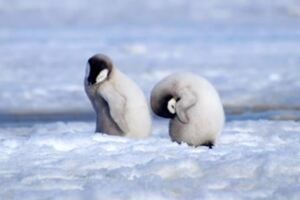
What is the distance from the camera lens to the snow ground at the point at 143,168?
488cm

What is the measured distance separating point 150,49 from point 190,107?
41.9 feet

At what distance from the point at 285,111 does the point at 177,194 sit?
503 centimetres

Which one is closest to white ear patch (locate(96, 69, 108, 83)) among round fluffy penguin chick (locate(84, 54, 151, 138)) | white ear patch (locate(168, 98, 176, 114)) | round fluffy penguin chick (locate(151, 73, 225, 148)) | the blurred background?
round fluffy penguin chick (locate(84, 54, 151, 138))

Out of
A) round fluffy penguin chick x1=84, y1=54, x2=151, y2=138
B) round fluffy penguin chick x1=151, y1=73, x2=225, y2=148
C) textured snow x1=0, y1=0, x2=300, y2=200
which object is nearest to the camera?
textured snow x1=0, y1=0, x2=300, y2=200

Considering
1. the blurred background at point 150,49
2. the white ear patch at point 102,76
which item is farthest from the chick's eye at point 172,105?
the blurred background at point 150,49

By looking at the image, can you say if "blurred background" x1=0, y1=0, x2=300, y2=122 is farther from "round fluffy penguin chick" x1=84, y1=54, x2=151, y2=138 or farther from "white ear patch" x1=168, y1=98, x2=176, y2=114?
"white ear patch" x1=168, y1=98, x2=176, y2=114

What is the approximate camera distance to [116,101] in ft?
22.2

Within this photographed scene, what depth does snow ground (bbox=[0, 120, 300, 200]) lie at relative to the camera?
4879 millimetres

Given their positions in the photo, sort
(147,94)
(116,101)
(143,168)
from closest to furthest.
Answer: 1. (143,168)
2. (116,101)
3. (147,94)

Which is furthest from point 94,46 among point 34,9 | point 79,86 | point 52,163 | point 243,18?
point 52,163

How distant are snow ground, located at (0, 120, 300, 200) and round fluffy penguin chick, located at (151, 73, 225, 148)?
135 millimetres

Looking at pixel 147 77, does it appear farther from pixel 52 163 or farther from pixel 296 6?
pixel 296 6

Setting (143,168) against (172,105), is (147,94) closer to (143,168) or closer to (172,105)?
(172,105)

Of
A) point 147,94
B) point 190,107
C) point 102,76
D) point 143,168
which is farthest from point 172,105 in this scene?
point 147,94
